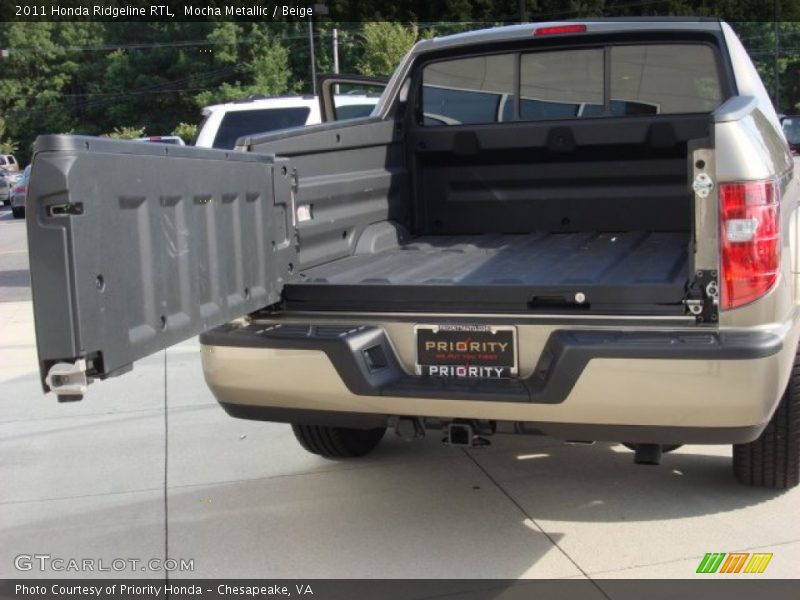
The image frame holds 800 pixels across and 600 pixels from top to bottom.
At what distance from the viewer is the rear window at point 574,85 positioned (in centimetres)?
453

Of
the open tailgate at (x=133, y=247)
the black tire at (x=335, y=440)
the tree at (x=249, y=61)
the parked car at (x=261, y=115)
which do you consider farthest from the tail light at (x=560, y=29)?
the tree at (x=249, y=61)

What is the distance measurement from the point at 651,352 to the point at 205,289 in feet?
4.93

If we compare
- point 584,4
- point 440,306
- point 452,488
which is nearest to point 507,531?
point 452,488

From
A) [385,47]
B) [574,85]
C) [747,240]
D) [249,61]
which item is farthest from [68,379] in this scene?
[249,61]

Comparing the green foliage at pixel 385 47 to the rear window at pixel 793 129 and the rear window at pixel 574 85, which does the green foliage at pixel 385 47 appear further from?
the rear window at pixel 574 85

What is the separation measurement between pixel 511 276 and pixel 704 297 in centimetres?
89

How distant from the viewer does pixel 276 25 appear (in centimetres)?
5762

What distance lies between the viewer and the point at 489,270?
4008 millimetres

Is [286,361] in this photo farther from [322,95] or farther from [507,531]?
[322,95]

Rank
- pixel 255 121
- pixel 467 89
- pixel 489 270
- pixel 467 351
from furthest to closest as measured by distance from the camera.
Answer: pixel 255 121
pixel 467 89
pixel 489 270
pixel 467 351

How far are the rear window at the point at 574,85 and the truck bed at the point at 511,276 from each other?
2.18ft

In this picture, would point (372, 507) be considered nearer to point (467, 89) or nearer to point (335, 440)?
point (335, 440)

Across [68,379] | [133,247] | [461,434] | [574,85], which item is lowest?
[461,434]

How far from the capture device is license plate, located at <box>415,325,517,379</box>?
11.0 feet
